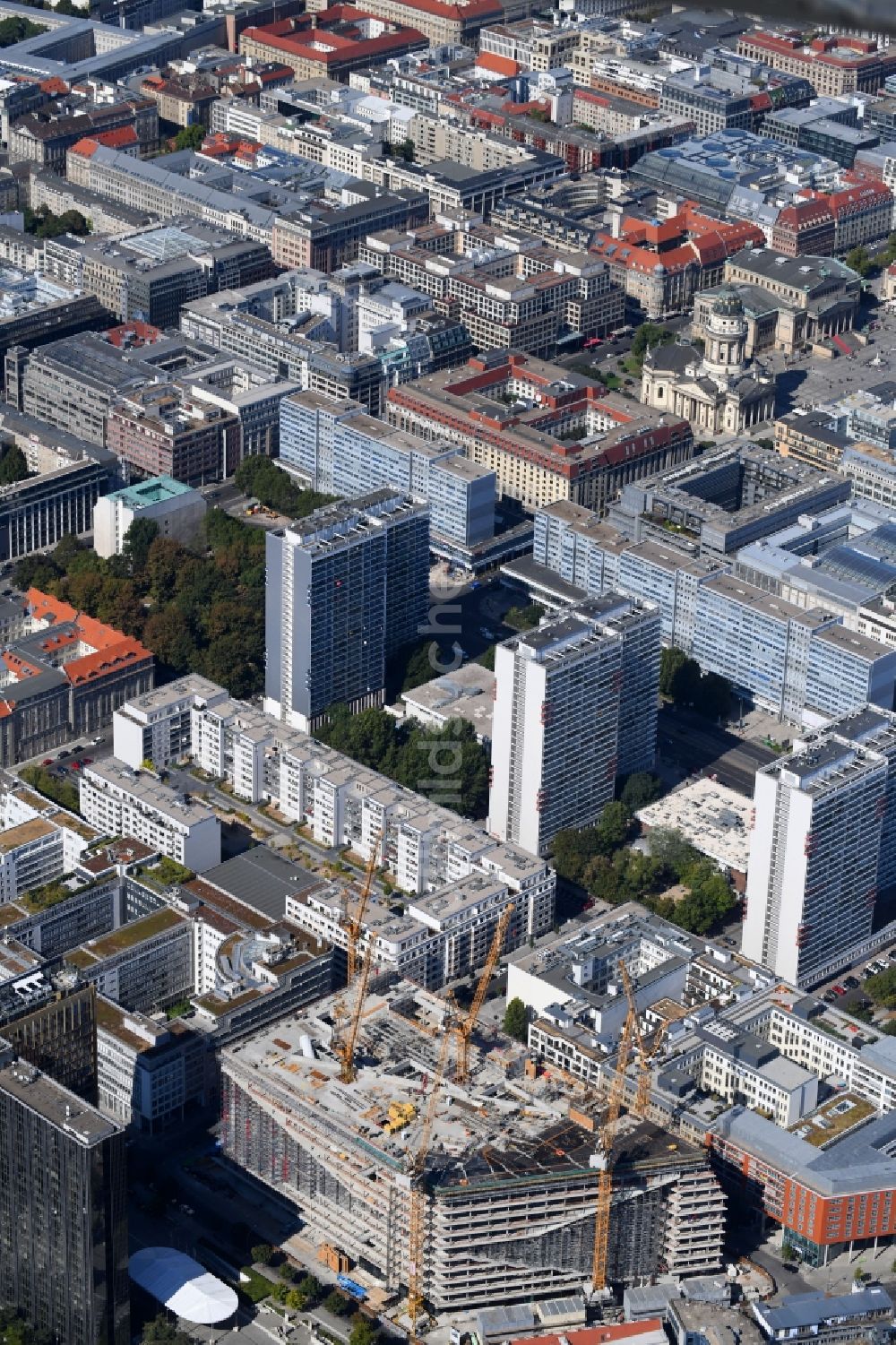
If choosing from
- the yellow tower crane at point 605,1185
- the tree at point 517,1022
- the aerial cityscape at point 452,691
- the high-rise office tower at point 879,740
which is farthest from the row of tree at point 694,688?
the yellow tower crane at point 605,1185

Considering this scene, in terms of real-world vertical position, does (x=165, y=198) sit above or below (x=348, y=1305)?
above

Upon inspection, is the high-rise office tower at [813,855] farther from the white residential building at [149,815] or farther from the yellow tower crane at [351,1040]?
the white residential building at [149,815]

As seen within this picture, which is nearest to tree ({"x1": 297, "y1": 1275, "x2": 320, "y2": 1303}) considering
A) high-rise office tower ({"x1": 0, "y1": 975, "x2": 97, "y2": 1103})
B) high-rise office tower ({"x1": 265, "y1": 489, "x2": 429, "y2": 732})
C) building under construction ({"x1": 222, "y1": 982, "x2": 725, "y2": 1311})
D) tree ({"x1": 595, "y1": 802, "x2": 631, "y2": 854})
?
building under construction ({"x1": 222, "y1": 982, "x2": 725, "y2": 1311})

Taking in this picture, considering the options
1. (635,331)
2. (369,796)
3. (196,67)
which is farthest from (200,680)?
(196,67)

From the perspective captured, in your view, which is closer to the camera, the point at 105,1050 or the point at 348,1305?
the point at 348,1305

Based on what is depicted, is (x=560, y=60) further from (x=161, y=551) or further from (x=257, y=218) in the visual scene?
(x=161, y=551)

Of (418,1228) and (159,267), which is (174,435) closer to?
(159,267)
